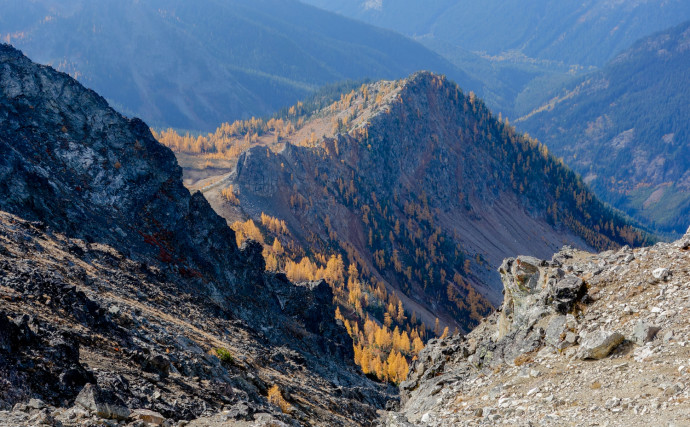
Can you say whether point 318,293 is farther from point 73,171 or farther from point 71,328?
point 71,328

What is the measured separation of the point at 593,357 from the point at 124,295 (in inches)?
1497

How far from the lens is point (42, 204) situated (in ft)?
190

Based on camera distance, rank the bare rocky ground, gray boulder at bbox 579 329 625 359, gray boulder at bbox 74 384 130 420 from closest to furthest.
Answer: gray boulder at bbox 74 384 130 420, the bare rocky ground, gray boulder at bbox 579 329 625 359

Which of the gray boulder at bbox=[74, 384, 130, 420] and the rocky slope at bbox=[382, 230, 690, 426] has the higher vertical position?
the rocky slope at bbox=[382, 230, 690, 426]

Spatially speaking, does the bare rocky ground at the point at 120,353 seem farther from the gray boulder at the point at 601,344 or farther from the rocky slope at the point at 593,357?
the gray boulder at the point at 601,344

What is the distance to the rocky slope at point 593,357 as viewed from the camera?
23.5 m

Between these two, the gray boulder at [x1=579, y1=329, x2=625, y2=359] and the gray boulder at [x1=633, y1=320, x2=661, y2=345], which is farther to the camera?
the gray boulder at [x1=579, y1=329, x2=625, y2=359]

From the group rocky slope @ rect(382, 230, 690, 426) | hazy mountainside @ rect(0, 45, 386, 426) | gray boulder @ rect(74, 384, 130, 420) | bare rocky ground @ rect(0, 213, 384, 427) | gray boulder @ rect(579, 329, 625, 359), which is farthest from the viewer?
gray boulder @ rect(579, 329, 625, 359)

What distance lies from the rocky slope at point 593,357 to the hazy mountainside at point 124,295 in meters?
12.9

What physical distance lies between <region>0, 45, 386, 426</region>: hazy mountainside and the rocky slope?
12.9 m

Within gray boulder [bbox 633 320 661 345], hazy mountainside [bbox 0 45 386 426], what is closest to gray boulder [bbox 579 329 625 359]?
gray boulder [bbox 633 320 661 345]

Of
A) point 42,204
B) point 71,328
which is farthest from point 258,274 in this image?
point 71,328

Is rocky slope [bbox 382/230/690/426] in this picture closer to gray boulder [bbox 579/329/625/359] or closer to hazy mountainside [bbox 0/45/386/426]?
gray boulder [bbox 579/329/625/359]

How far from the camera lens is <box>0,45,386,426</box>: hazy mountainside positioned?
88.3ft
